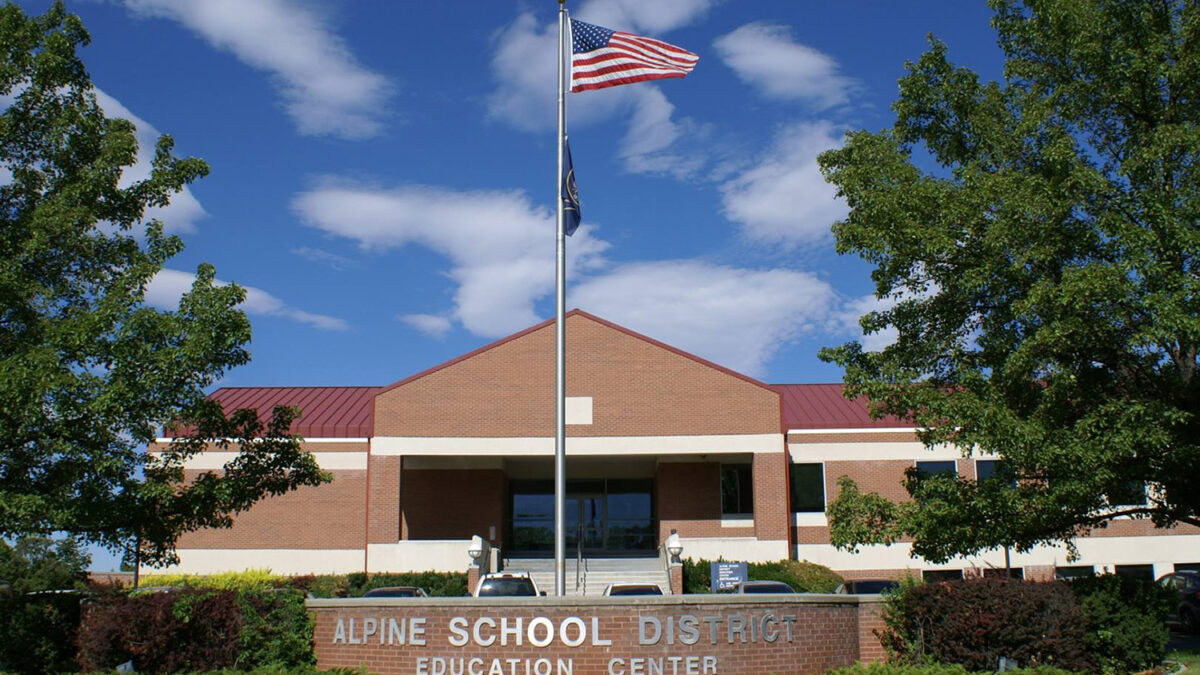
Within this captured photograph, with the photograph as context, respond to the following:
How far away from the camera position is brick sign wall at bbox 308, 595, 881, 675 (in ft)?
45.4

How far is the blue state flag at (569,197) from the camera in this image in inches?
669

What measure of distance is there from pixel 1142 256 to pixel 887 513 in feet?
18.5

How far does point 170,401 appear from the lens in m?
15.2

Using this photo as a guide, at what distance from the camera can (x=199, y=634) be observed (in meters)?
15.0

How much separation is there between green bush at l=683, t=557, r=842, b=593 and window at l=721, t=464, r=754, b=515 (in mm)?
3363

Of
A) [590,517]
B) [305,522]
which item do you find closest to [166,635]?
[305,522]

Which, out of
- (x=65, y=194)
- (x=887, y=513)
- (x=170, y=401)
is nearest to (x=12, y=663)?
(x=170, y=401)

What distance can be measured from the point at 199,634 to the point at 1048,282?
1363 centimetres

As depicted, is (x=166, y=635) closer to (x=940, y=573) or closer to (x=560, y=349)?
(x=560, y=349)

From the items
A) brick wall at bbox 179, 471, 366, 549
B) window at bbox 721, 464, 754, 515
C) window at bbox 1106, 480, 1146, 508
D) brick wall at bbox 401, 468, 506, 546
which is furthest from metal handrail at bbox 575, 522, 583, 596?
window at bbox 1106, 480, 1146, 508

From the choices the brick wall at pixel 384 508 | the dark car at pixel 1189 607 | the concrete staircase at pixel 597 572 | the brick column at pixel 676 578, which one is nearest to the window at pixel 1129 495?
the dark car at pixel 1189 607

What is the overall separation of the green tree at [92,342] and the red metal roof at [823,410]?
69.8 feet

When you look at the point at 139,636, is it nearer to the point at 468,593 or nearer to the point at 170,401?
the point at 170,401

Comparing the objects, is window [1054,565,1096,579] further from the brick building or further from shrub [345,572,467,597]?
shrub [345,572,467,597]
